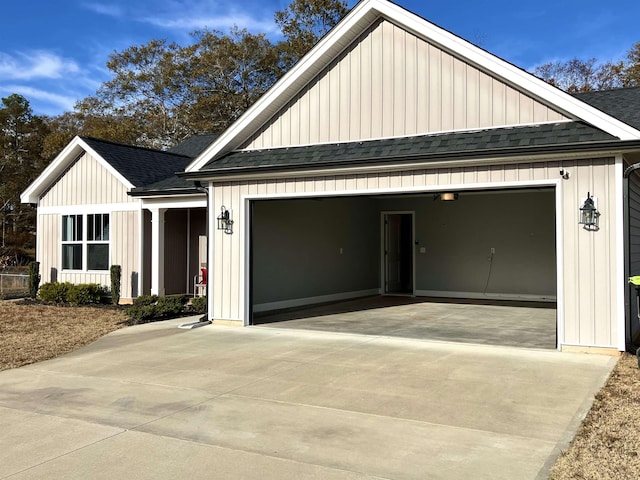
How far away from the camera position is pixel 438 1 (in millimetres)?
25844

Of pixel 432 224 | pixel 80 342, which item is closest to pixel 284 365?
pixel 80 342

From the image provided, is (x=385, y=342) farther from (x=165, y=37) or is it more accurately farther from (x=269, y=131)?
(x=165, y=37)

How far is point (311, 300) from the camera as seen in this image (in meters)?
14.4

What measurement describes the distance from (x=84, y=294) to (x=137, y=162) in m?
3.85

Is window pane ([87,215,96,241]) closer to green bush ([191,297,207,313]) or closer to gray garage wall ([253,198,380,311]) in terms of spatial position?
green bush ([191,297,207,313])

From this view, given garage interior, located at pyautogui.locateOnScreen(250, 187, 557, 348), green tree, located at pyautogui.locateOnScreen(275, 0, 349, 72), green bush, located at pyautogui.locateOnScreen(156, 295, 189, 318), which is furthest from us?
green tree, located at pyautogui.locateOnScreen(275, 0, 349, 72)

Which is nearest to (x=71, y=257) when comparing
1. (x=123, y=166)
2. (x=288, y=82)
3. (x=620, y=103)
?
(x=123, y=166)

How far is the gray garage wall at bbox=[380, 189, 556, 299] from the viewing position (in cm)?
1494

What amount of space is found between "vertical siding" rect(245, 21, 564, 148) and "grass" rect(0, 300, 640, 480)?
13.6 ft

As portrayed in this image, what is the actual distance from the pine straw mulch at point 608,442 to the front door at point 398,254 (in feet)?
37.1

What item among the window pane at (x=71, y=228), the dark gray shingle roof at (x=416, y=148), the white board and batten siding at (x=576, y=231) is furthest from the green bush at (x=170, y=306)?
the white board and batten siding at (x=576, y=231)

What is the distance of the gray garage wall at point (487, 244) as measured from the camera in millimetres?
14943

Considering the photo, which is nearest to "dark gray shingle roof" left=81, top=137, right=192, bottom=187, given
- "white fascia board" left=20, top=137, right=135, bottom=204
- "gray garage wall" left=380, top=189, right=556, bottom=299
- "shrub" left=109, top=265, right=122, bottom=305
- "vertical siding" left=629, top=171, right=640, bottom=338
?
"white fascia board" left=20, top=137, right=135, bottom=204

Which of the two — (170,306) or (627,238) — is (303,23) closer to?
(170,306)
